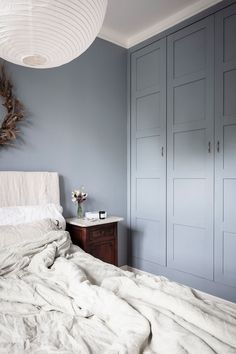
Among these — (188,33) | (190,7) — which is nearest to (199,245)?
(188,33)

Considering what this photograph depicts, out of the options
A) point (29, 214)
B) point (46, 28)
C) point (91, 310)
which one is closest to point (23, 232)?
point (29, 214)

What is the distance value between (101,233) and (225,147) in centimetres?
143

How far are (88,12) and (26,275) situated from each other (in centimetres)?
140

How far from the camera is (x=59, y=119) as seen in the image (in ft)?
9.18

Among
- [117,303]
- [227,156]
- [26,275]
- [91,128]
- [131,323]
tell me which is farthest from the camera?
[91,128]

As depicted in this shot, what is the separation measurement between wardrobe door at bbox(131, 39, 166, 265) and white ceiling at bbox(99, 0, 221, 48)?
0.19 meters

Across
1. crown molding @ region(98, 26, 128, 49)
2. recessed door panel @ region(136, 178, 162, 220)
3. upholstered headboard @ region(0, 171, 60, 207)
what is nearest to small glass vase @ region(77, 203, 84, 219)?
upholstered headboard @ region(0, 171, 60, 207)

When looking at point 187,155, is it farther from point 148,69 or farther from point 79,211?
point 79,211

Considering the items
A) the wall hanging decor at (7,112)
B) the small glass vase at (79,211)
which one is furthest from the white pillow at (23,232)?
the wall hanging decor at (7,112)

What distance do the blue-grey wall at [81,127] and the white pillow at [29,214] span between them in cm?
34

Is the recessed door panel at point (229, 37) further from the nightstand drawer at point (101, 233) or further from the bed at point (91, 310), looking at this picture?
the bed at point (91, 310)

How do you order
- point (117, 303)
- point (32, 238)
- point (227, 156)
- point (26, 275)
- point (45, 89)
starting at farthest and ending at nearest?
point (45, 89) → point (227, 156) → point (32, 238) → point (26, 275) → point (117, 303)

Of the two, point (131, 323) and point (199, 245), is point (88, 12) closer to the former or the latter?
point (131, 323)

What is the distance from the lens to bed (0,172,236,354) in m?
0.95
